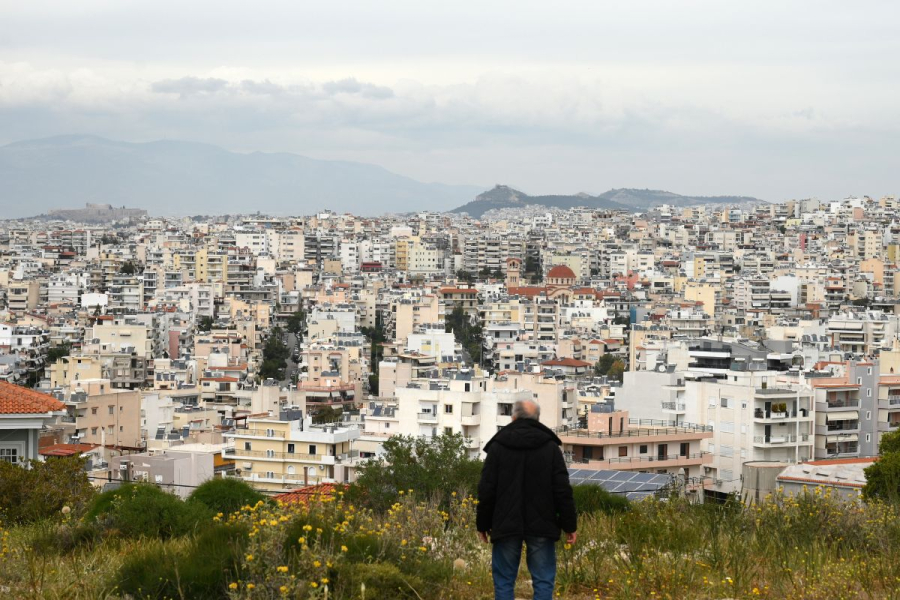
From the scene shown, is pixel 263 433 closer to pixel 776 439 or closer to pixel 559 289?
pixel 776 439

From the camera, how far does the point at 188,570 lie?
5352mm

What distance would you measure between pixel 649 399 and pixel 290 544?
2555 centimetres

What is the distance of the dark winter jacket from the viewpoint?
5090 mm

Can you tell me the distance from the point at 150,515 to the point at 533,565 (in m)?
3.27

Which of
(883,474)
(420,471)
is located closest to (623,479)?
(883,474)

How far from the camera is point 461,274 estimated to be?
102188mm

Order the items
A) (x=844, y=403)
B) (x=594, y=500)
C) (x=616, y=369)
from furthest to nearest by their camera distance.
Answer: (x=616, y=369) < (x=844, y=403) < (x=594, y=500)

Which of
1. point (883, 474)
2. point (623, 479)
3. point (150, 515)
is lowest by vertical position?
point (623, 479)

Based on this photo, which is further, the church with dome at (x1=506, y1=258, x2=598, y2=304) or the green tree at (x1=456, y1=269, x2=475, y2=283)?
the green tree at (x1=456, y1=269, x2=475, y2=283)

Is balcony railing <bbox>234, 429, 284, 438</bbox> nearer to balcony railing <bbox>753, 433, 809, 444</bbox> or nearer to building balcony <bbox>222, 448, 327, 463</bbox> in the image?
building balcony <bbox>222, 448, 327, 463</bbox>

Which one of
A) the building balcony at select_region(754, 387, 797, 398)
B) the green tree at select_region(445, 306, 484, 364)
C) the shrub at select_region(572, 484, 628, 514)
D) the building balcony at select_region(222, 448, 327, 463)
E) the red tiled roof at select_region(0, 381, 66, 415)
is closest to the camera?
the shrub at select_region(572, 484, 628, 514)

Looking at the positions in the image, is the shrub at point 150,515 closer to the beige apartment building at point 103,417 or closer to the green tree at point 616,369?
the beige apartment building at point 103,417

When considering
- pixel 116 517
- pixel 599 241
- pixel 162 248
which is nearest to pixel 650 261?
pixel 599 241

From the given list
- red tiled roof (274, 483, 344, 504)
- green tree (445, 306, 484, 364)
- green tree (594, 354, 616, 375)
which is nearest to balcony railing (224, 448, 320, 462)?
red tiled roof (274, 483, 344, 504)
